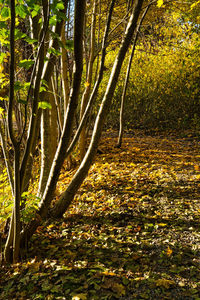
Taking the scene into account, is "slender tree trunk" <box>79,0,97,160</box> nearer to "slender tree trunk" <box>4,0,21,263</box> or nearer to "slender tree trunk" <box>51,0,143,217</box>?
"slender tree trunk" <box>51,0,143,217</box>

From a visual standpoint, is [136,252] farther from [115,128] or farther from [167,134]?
[115,128]

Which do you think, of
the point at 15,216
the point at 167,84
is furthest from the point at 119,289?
the point at 167,84

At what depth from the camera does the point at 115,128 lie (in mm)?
10594

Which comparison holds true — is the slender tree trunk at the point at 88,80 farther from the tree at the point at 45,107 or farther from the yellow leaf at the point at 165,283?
the yellow leaf at the point at 165,283

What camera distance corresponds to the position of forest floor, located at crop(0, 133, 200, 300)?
216 centimetres

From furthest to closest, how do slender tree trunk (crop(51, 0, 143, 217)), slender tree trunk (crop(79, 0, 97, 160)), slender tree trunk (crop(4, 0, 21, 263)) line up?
1. slender tree trunk (crop(79, 0, 97, 160))
2. slender tree trunk (crop(51, 0, 143, 217))
3. slender tree trunk (crop(4, 0, 21, 263))

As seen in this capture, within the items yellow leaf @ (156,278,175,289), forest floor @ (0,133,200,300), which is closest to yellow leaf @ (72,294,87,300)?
forest floor @ (0,133,200,300)

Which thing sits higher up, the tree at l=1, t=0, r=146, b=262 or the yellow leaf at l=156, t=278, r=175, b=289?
the tree at l=1, t=0, r=146, b=262

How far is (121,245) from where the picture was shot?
2.77 m

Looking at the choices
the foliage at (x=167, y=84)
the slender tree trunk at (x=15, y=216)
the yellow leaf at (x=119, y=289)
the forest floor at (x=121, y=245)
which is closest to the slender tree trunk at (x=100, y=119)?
the forest floor at (x=121, y=245)

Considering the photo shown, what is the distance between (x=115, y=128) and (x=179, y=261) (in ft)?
27.6

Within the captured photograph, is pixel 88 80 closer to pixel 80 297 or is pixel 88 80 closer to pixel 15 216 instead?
pixel 15 216

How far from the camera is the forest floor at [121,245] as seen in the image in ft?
7.09

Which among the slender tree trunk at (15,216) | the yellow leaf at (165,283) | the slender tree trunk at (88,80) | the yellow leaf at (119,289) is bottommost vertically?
the yellow leaf at (119,289)
